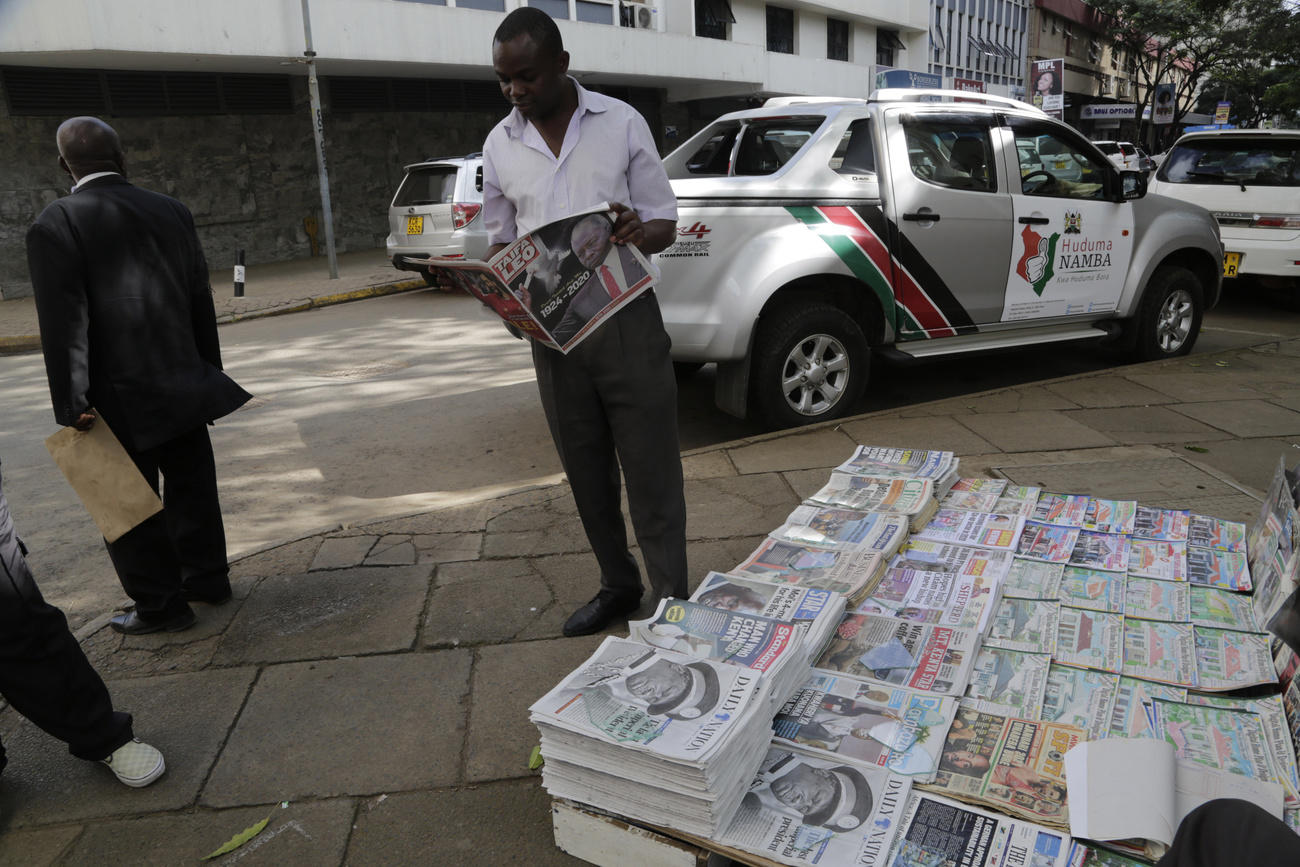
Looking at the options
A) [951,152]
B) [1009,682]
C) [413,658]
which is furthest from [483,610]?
[951,152]

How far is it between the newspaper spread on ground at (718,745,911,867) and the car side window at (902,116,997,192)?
4.14 meters

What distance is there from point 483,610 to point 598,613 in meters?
0.46

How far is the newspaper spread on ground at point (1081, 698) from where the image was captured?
7.75 feet

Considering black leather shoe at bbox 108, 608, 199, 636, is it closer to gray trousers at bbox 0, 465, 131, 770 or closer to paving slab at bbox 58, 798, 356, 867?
gray trousers at bbox 0, 465, 131, 770

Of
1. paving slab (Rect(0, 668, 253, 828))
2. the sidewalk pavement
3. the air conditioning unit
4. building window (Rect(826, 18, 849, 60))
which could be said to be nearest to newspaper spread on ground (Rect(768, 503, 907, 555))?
the sidewalk pavement

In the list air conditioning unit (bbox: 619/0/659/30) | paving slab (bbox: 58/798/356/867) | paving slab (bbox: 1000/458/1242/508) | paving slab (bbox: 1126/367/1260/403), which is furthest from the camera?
air conditioning unit (bbox: 619/0/659/30)

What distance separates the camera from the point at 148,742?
2682mm

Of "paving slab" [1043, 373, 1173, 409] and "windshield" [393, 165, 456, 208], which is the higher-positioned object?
"windshield" [393, 165, 456, 208]

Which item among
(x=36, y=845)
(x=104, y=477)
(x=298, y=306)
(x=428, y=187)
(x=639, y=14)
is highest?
(x=639, y=14)

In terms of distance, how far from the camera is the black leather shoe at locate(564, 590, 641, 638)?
311 centimetres

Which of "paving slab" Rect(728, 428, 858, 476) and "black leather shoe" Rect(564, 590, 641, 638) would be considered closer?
"black leather shoe" Rect(564, 590, 641, 638)

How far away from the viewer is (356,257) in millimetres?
17766

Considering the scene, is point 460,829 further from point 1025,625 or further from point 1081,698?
point 1025,625

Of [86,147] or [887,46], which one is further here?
[887,46]
